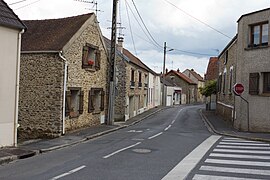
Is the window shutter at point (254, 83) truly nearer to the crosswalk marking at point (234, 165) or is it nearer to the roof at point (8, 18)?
the crosswalk marking at point (234, 165)

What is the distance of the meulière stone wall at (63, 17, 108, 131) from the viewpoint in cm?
2048

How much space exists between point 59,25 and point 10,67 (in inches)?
352

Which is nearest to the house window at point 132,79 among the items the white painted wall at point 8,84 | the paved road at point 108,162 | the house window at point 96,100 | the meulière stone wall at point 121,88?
the meulière stone wall at point 121,88

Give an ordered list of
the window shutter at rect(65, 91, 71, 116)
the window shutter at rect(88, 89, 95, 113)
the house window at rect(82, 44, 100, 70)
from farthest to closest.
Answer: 1. the window shutter at rect(88, 89, 95, 113)
2. the house window at rect(82, 44, 100, 70)
3. the window shutter at rect(65, 91, 71, 116)

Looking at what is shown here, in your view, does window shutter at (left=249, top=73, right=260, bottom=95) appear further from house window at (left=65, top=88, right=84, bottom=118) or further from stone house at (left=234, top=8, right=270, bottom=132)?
house window at (left=65, top=88, right=84, bottom=118)

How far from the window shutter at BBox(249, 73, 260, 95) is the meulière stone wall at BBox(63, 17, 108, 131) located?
9569 mm

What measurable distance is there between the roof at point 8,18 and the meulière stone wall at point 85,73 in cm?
481

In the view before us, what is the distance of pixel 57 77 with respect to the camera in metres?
19.3

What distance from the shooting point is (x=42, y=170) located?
399 inches

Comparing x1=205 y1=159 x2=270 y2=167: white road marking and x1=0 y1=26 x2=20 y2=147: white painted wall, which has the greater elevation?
x1=0 y1=26 x2=20 y2=147: white painted wall

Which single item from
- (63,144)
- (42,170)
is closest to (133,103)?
(63,144)

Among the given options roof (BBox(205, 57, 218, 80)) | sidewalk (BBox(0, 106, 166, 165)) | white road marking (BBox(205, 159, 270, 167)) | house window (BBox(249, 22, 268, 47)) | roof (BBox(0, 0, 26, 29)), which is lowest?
sidewalk (BBox(0, 106, 166, 165))

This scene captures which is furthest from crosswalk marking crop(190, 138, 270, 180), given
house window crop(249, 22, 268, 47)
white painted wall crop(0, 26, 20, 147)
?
house window crop(249, 22, 268, 47)

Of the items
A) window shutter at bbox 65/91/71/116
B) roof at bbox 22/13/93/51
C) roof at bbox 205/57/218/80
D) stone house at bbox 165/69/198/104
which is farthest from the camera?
stone house at bbox 165/69/198/104
